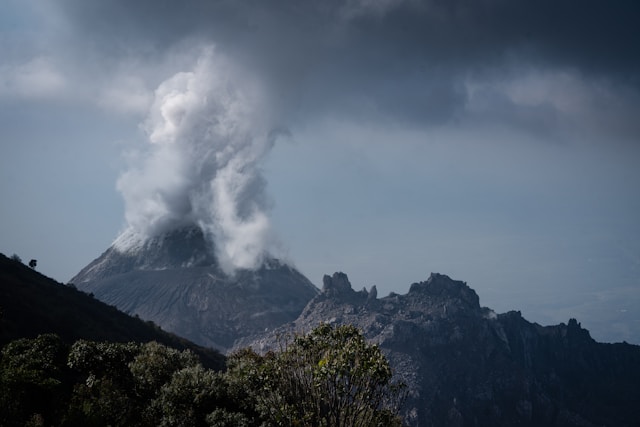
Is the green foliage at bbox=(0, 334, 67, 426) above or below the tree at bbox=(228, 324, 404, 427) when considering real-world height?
below

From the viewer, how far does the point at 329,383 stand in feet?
172

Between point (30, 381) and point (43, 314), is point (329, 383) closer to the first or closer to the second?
point (30, 381)

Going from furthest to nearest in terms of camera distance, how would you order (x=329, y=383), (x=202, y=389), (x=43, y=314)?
(x=43, y=314) < (x=202, y=389) < (x=329, y=383)

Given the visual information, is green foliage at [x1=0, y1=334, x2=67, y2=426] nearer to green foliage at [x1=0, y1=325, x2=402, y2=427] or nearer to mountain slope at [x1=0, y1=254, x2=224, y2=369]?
green foliage at [x1=0, y1=325, x2=402, y2=427]

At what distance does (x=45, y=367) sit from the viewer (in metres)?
66.7

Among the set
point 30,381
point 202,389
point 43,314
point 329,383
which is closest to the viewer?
point 329,383

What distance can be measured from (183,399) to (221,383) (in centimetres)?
473

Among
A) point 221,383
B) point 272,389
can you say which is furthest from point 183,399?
point 272,389

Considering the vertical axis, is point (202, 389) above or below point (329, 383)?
below

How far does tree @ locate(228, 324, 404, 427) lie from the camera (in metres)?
49.1

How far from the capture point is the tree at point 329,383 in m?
49.1

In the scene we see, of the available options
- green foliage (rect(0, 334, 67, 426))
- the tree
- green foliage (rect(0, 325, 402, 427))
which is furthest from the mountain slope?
the tree

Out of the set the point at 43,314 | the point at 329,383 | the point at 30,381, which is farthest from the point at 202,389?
the point at 43,314

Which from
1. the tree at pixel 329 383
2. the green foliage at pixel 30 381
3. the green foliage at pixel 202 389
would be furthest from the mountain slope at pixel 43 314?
the tree at pixel 329 383
